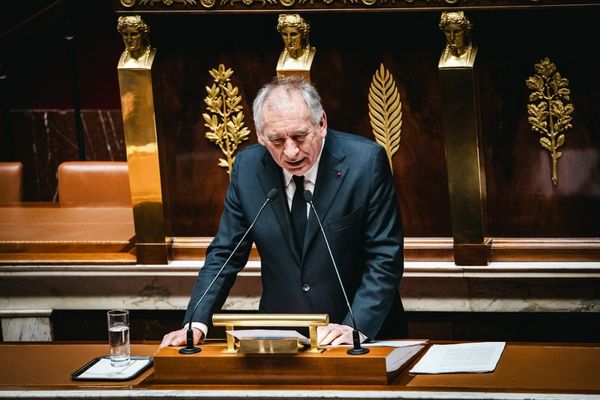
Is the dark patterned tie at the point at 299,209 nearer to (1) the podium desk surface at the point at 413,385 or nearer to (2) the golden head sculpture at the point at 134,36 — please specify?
(1) the podium desk surface at the point at 413,385

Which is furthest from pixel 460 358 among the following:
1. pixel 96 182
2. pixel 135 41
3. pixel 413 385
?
pixel 96 182

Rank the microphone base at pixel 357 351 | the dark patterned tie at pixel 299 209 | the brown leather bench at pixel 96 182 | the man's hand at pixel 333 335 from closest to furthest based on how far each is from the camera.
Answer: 1. the microphone base at pixel 357 351
2. the man's hand at pixel 333 335
3. the dark patterned tie at pixel 299 209
4. the brown leather bench at pixel 96 182

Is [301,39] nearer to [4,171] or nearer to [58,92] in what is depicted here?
[4,171]

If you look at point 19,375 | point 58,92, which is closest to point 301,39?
point 19,375

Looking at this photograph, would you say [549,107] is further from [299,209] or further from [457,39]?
[299,209]

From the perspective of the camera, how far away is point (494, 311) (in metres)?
4.25

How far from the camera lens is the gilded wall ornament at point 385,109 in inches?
165

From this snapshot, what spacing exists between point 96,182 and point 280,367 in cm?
271

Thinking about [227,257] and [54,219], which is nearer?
[227,257]

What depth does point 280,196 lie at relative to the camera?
10.7ft

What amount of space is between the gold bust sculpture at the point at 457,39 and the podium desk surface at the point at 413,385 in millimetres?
1349

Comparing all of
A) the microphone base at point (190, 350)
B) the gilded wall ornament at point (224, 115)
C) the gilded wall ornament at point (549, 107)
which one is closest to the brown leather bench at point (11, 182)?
the gilded wall ornament at point (224, 115)

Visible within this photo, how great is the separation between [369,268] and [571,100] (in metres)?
1.33

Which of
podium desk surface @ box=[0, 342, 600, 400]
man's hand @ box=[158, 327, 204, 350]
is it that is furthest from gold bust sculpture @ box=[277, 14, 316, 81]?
podium desk surface @ box=[0, 342, 600, 400]
